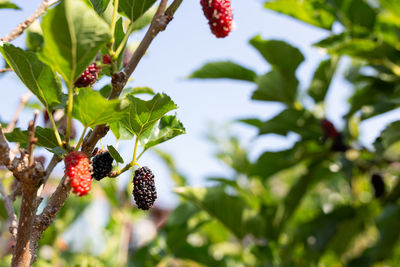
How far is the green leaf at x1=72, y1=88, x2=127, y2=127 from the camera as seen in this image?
1.82 feet

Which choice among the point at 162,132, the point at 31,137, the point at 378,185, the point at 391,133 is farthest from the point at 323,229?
the point at 31,137

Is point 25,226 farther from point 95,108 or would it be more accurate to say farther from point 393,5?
point 393,5

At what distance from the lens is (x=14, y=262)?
543 millimetres

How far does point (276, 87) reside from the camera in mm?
1543

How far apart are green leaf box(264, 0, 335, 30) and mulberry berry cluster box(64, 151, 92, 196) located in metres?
1.00

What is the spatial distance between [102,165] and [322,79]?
1158mm

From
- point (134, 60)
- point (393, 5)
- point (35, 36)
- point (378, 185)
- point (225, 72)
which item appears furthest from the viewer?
point (225, 72)

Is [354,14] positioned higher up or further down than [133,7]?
further down

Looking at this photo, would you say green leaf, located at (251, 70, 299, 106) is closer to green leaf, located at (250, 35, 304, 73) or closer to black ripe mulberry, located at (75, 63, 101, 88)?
green leaf, located at (250, 35, 304, 73)

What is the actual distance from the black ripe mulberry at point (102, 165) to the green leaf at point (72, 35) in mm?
170

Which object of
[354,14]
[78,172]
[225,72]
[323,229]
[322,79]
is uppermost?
[78,172]

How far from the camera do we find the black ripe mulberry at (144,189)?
0.67m

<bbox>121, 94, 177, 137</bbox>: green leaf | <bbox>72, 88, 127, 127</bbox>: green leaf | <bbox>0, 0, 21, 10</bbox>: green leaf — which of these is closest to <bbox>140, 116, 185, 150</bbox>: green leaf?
<bbox>121, 94, 177, 137</bbox>: green leaf

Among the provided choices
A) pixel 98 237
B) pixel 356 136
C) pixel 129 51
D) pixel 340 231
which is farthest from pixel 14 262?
pixel 98 237
